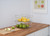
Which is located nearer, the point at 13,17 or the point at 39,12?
the point at 13,17

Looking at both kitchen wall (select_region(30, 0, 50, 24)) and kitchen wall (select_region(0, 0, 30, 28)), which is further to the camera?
kitchen wall (select_region(30, 0, 50, 24))

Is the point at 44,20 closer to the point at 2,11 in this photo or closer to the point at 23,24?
the point at 23,24

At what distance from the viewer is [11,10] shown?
2561 mm

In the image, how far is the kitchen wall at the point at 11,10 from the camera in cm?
236

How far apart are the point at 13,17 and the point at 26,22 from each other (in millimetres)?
547

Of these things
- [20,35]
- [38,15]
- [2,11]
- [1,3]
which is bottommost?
[20,35]

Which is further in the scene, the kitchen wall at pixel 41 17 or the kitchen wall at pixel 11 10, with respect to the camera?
the kitchen wall at pixel 41 17

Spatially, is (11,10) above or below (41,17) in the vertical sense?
above

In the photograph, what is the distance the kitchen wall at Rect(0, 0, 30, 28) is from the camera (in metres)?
2.36

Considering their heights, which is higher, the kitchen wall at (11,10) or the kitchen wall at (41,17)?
the kitchen wall at (11,10)

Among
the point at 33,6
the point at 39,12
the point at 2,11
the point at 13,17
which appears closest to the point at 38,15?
the point at 39,12

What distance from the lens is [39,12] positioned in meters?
2.94

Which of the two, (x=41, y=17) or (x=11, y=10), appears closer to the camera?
(x=11, y=10)

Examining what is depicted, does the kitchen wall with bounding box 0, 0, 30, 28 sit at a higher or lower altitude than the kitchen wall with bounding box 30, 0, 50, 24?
higher
